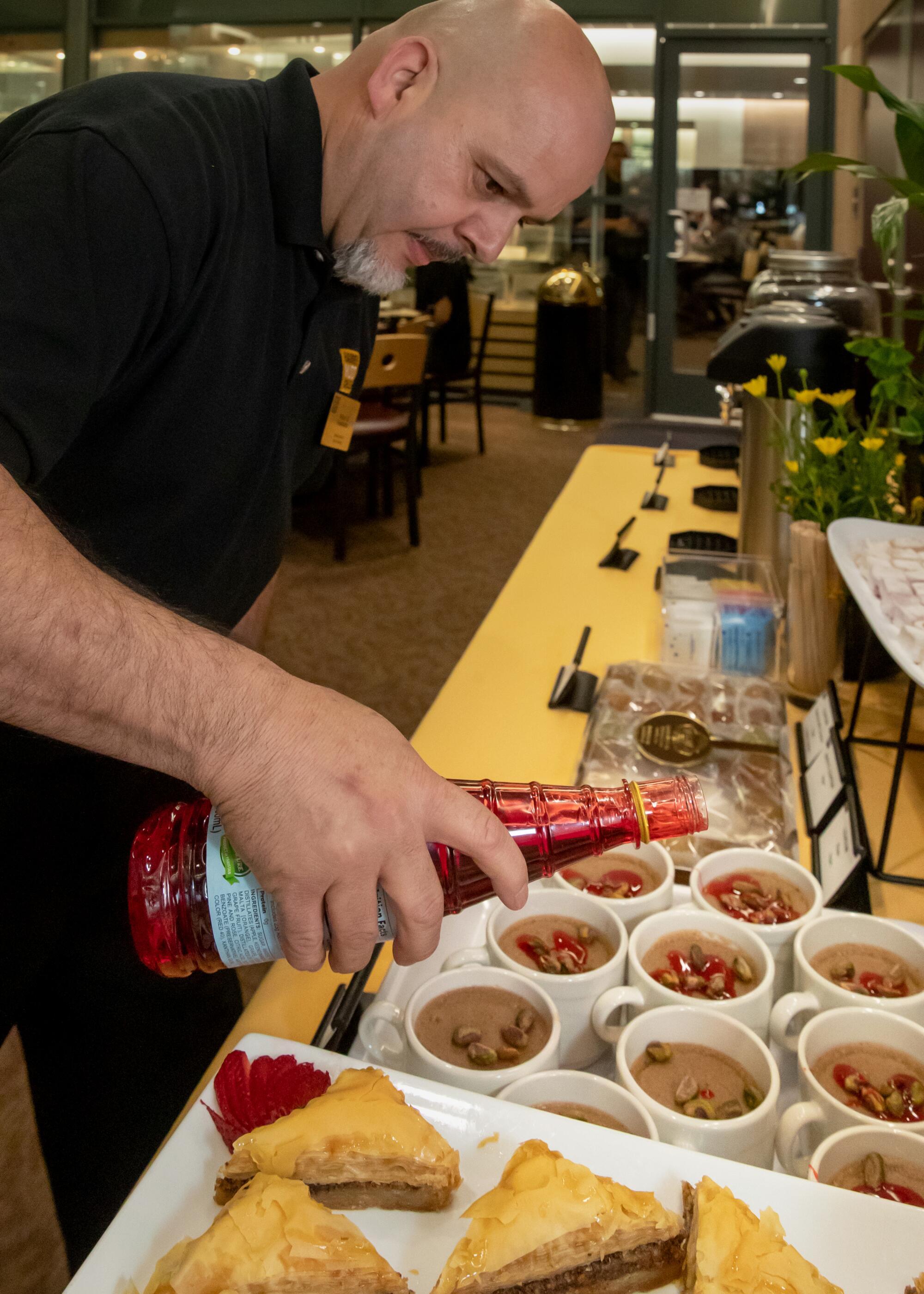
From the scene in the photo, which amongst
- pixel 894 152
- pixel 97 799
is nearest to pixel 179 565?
pixel 97 799

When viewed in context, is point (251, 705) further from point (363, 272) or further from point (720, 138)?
point (720, 138)

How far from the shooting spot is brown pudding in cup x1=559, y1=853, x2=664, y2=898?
A: 107 cm

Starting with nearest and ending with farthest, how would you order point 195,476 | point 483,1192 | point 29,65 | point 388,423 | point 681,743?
1. point 483,1192
2. point 195,476
3. point 681,743
4. point 388,423
5. point 29,65

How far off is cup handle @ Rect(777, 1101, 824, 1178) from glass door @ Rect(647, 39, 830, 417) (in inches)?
260

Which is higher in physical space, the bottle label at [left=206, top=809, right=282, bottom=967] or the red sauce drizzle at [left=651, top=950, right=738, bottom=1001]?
the bottle label at [left=206, top=809, right=282, bottom=967]

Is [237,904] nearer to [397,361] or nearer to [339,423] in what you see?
[339,423]

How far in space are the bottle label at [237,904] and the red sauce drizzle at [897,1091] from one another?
420mm

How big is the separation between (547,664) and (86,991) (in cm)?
84

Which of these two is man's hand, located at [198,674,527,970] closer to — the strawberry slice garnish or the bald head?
the strawberry slice garnish

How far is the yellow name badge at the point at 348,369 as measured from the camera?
147 cm

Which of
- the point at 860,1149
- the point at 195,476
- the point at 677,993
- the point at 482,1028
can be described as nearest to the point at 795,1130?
the point at 860,1149

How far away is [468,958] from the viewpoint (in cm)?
96

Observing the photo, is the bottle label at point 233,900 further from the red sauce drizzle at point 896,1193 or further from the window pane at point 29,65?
the window pane at point 29,65

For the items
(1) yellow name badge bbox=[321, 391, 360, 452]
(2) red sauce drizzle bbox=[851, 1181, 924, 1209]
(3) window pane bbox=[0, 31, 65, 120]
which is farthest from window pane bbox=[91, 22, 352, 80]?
(2) red sauce drizzle bbox=[851, 1181, 924, 1209]
